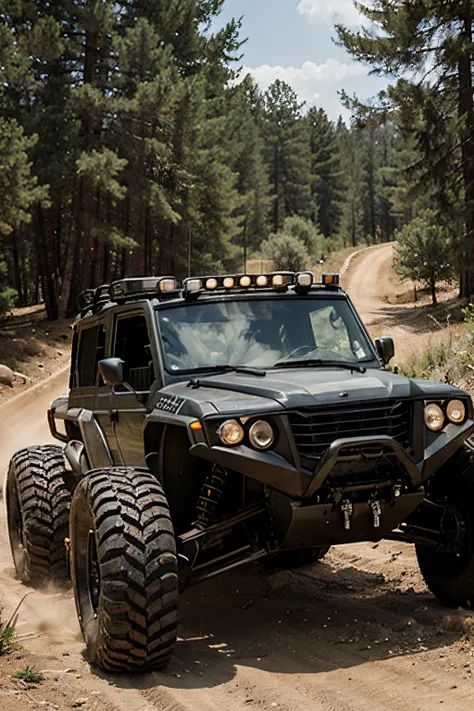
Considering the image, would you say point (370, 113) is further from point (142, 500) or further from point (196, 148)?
point (142, 500)

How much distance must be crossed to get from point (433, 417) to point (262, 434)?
123cm

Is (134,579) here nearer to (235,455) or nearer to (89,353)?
(235,455)

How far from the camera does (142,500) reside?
513 centimetres

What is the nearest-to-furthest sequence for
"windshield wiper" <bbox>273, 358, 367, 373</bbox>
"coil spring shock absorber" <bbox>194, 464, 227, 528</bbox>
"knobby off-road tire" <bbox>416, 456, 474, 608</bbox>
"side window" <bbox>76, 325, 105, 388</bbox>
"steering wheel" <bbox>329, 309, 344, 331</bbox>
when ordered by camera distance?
1. "coil spring shock absorber" <bbox>194, 464, 227, 528</bbox>
2. "knobby off-road tire" <bbox>416, 456, 474, 608</bbox>
3. "windshield wiper" <bbox>273, 358, 367, 373</bbox>
4. "steering wheel" <bbox>329, 309, 344, 331</bbox>
5. "side window" <bbox>76, 325, 105, 388</bbox>

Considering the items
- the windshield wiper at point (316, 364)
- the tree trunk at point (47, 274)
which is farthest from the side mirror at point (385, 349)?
the tree trunk at point (47, 274)

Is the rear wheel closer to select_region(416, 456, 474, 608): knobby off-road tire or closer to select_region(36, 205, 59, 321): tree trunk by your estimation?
select_region(416, 456, 474, 608): knobby off-road tire

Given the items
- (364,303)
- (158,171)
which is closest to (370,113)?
(158,171)

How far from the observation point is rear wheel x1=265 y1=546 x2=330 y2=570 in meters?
7.51

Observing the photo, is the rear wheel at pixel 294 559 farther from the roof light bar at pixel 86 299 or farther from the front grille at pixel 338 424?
the roof light bar at pixel 86 299

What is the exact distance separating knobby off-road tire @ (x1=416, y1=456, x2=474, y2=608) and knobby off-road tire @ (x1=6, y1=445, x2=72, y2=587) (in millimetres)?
3290

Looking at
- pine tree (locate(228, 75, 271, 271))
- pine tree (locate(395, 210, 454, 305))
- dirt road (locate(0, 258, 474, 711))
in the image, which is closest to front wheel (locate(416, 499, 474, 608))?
dirt road (locate(0, 258, 474, 711))

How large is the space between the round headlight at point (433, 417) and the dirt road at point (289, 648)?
1348 mm

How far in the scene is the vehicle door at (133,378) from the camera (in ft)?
20.5

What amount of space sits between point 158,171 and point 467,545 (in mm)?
31169
